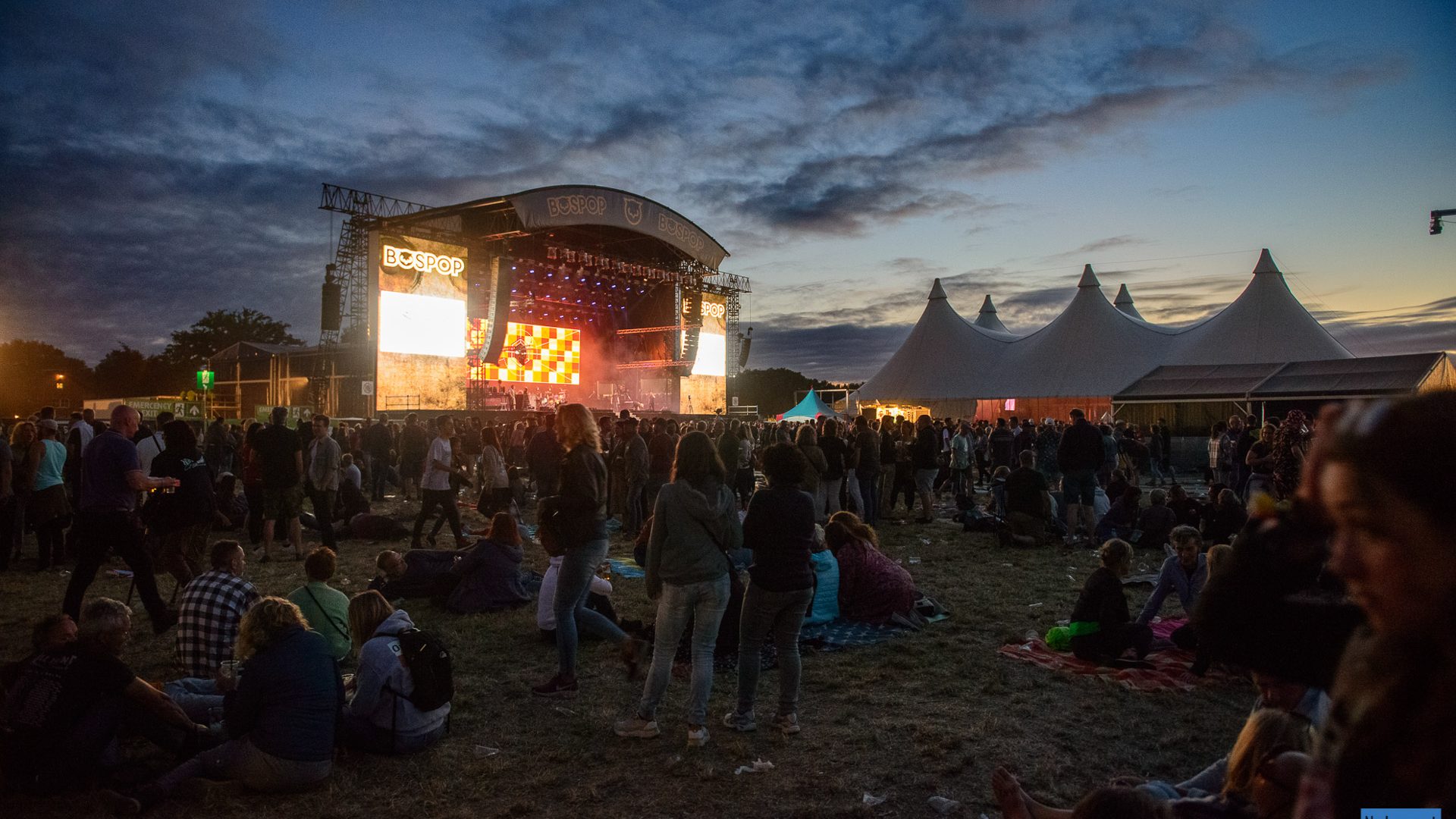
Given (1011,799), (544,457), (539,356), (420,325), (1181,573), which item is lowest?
(1011,799)

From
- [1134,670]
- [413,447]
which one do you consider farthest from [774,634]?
[413,447]

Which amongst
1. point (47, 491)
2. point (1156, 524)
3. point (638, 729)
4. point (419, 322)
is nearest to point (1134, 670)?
point (638, 729)

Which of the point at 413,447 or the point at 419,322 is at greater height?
the point at 419,322

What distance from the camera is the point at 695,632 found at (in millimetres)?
4258

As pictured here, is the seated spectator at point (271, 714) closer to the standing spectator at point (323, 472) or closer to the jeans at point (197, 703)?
the jeans at point (197, 703)

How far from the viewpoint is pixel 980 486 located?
18.6 metres

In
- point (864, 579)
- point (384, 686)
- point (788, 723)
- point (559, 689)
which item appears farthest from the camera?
point (864, 579)

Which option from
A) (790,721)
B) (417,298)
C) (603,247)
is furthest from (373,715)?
(603,247)

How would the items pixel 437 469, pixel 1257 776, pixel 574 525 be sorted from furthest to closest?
1. pixel 437 469
2. pixel 574 525
3. pixel 1257 776

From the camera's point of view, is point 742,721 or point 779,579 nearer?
point 779,579

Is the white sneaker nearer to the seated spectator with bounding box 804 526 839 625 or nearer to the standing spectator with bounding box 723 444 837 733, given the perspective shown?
the standing spectator with bounding box 723 444 837 733

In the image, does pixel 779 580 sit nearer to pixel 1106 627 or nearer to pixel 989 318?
pixel 1106 627

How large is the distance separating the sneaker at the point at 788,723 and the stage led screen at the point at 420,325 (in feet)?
73.9

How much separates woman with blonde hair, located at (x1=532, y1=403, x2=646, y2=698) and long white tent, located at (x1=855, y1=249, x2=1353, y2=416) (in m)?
24.6
